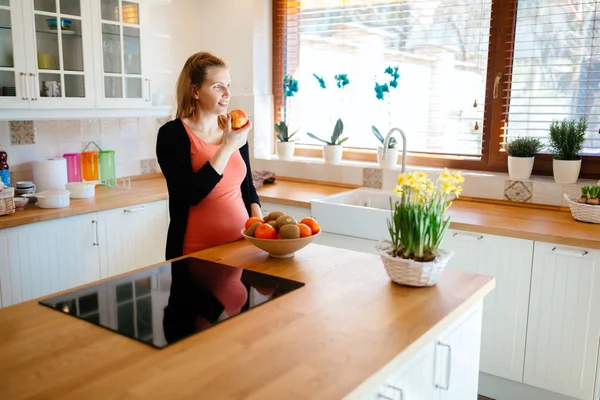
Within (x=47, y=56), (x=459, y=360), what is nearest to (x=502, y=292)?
(x=459, y=360)

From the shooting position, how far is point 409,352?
136 centimetres

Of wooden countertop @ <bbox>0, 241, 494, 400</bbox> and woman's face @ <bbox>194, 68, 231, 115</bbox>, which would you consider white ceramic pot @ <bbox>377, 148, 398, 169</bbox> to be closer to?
woman's face @ <bbox>194, 68, 231, 115</bbox>

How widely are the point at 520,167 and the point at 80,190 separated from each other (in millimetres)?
2440

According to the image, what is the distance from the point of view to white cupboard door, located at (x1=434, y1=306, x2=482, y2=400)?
1.64 metres

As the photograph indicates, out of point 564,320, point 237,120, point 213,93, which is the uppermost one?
point 213,93

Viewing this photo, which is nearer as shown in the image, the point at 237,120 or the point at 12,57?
the point at 237,120

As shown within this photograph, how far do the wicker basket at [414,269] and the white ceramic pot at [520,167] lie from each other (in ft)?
5.14

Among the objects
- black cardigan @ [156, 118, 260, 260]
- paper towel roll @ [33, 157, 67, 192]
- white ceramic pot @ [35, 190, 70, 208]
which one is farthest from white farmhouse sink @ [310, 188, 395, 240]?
paper towel roll @ [33, 157, 67, 192]

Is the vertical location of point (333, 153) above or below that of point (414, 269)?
above

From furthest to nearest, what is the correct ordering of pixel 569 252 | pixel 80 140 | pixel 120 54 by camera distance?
pixel 80 140, pixel 120 54, pixel 569 252

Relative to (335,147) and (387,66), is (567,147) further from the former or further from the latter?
(335,147)

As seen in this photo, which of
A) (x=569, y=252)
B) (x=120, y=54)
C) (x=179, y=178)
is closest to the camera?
(x=179, y=178)

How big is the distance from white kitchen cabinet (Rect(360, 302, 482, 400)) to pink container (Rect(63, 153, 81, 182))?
2.67 metres

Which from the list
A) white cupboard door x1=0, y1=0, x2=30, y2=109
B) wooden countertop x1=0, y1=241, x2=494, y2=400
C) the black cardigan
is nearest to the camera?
wooden countertop x1=0, y1=241, x2=494, y2=400
